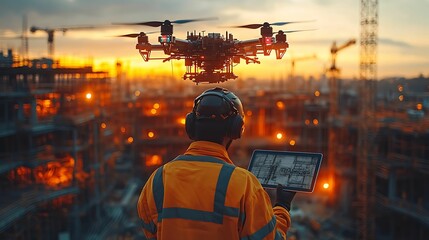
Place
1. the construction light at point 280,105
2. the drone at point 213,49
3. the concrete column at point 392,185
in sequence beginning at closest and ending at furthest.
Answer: the drone at point 213,49
the concrete column at point 392,185
the construction light at point 280,105

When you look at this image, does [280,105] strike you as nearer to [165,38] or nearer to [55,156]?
[55,156]

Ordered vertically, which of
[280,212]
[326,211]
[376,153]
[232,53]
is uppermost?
[232,53]

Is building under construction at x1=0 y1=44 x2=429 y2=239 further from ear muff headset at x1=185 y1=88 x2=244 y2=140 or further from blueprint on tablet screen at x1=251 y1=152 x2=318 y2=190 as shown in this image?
ear muff headset at x1=185 y1=88 x2=244 y2=140

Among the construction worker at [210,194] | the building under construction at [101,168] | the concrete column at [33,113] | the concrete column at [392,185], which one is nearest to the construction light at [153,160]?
the building under construction at [101,168]

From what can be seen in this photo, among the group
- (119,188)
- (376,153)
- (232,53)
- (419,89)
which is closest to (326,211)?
(376,153)

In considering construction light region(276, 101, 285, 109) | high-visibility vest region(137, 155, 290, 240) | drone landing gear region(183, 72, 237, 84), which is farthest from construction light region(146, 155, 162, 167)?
high-visibility vest region(137, 155, 290, 240)

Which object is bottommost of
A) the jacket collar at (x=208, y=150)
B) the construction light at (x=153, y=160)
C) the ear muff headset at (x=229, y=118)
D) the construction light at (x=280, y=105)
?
the construction light at (x=153, y=160)

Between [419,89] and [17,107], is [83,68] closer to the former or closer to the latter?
[17,107]

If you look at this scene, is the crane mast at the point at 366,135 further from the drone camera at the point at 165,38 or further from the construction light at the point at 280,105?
the drone camera at the point at 165,38
